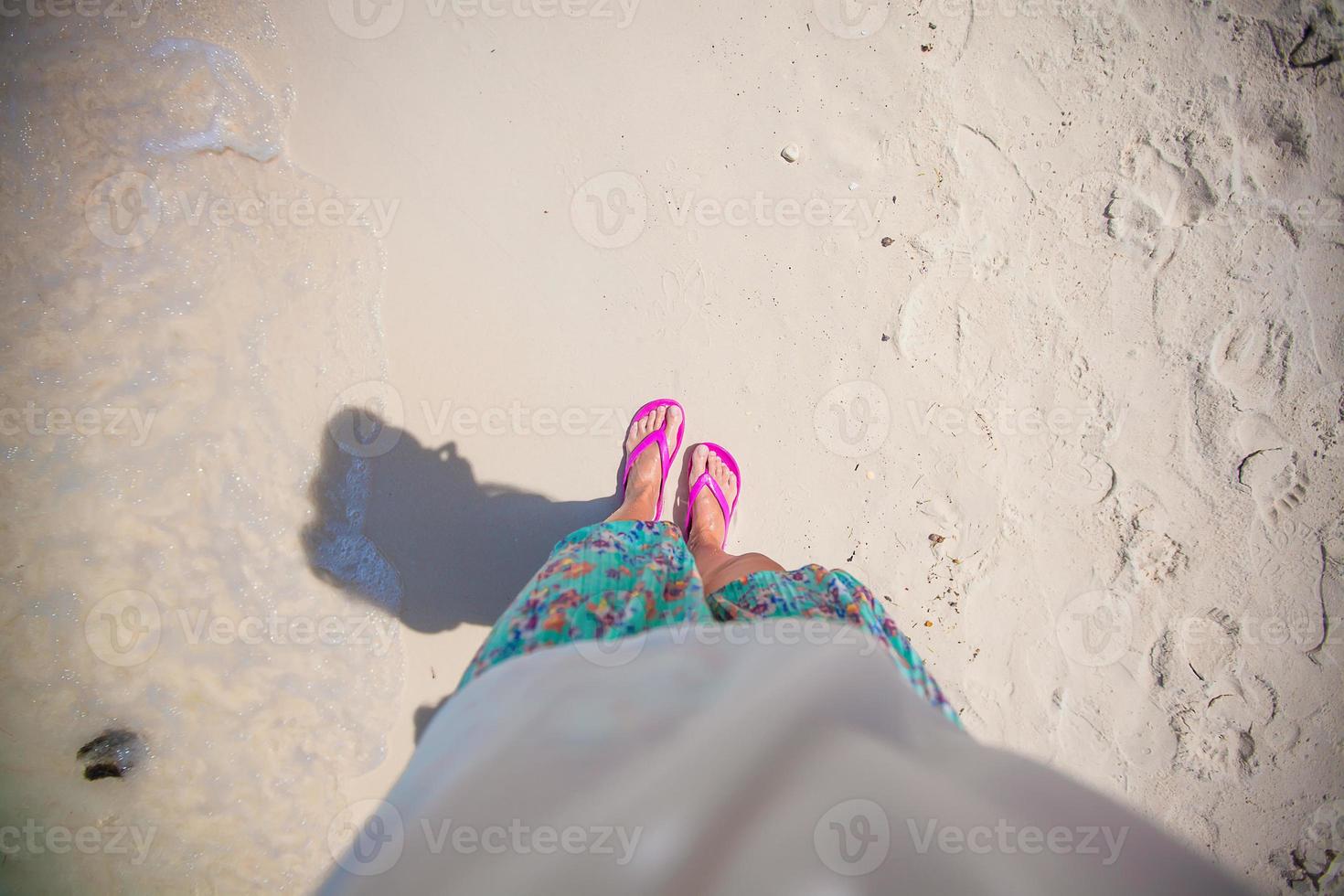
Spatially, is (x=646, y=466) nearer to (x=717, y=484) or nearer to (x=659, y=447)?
(x=659, y=447)

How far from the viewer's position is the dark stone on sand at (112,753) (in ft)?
7.18

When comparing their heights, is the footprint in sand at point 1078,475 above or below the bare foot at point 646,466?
above

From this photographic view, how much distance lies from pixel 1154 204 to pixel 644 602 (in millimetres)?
2295

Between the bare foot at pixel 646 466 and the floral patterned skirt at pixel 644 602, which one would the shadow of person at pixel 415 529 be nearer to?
the bare foot at pixel 646 466

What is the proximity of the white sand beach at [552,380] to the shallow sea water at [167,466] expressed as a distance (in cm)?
1

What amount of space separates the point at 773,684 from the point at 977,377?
5.67 feet

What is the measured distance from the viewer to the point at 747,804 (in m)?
0.77

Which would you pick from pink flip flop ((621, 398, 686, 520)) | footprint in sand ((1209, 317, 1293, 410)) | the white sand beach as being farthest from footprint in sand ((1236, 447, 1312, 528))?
pink flip flop ((621, 398, 686, 520))

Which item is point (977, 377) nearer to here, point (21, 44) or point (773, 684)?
point (773, 684)

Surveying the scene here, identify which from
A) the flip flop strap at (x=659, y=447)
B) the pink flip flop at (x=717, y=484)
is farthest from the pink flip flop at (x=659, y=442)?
the pink flip flop at (x=717, y=484)

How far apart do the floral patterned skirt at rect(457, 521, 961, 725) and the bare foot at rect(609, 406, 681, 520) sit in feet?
1.70

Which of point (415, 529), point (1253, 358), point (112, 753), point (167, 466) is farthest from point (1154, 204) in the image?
point (112, 753)

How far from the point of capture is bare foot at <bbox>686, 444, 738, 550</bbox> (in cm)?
219

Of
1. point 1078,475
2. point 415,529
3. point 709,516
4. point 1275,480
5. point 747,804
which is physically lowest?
point 415,529
